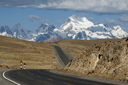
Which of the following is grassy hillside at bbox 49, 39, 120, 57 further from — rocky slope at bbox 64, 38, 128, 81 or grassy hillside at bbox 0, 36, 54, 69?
rocky slope at bbox 64, 38, 128, 81

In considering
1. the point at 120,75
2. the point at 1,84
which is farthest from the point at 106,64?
the point at 1,84

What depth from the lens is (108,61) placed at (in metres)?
28.2

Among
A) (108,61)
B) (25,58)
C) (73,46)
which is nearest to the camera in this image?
(108,61)

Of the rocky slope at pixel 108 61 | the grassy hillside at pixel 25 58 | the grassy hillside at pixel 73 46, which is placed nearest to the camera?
the rocky slope at pixel 108 61

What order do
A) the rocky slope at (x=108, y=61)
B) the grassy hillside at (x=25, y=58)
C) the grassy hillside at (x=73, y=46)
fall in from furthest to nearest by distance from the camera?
the grassy hillside at (x=73, y=46) < the grassy hillside at (x=25, y=58) < the rocky slope at (x=108, y=61)

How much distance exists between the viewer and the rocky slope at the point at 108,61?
24312 millimetres

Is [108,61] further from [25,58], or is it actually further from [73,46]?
[73,46]

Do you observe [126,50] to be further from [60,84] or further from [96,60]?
[60,84]

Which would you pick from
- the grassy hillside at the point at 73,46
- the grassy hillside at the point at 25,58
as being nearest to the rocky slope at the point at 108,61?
the grassy hillside at the point at 25,58

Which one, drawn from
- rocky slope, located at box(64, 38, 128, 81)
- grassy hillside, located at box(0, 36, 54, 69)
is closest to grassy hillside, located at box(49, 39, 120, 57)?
grassy hillside, located at box(0, 36, 54, 69)

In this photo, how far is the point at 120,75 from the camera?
23.1 meters

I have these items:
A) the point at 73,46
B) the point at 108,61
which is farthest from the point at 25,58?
the point at 73,46

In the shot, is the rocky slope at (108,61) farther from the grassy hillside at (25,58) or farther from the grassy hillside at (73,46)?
the grassy hillside at (73,46)

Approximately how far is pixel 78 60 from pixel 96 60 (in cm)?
604
